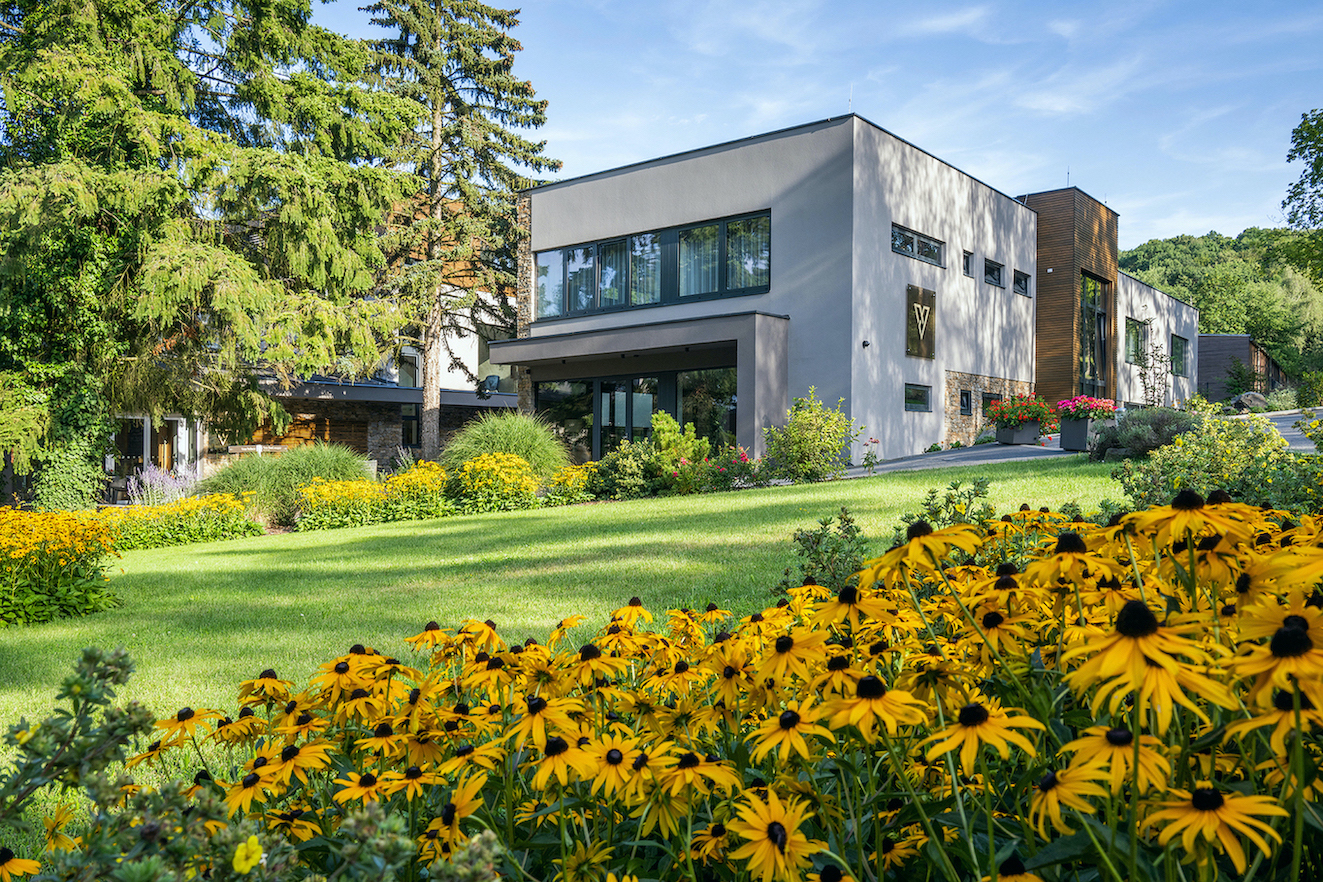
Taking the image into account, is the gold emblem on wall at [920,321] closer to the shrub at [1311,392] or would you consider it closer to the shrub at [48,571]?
the shrub at [48,571]

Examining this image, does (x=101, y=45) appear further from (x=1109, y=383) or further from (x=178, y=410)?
(x=1109, y=383)

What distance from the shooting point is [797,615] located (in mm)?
1939

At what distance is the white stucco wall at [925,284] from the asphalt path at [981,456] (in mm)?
675

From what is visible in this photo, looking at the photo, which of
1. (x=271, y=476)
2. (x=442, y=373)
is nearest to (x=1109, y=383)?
(x=442, y=373)

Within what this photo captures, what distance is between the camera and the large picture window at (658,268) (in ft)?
55.8

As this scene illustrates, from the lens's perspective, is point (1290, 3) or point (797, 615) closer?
point (797, 615)

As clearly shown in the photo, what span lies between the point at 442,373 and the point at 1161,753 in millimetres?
26714

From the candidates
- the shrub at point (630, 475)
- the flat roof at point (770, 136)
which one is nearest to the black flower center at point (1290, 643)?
the shrub at point (630, 475)

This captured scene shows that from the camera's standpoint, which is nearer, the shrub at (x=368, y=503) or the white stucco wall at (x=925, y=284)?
the shrub at (x=368, y=503)

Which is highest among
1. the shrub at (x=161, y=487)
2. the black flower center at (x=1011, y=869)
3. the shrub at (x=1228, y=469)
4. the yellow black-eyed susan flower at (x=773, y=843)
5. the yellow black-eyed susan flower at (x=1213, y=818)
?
the shrub at (x=1228, y=469)

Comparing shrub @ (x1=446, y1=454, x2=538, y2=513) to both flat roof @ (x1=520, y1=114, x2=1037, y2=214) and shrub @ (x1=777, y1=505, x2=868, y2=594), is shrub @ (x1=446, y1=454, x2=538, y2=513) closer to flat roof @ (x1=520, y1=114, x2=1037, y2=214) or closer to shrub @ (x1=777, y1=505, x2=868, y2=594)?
flat roof @ (x1=520, y1=114, x2=1037, y2=214)

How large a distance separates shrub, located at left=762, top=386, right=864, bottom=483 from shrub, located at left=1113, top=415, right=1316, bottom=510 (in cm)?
680

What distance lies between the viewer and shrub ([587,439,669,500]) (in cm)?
1345

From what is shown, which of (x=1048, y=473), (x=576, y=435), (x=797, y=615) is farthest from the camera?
(x=576, y=435)
